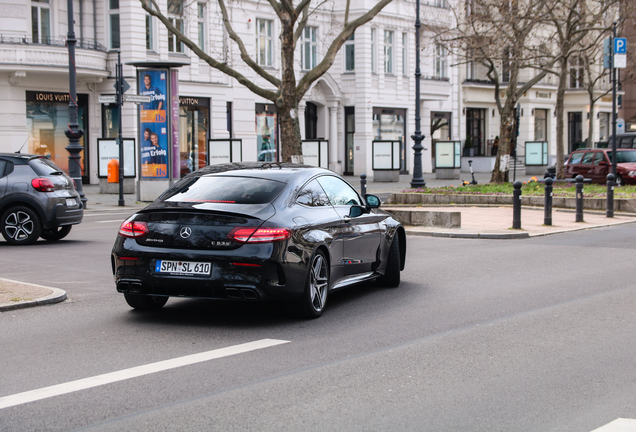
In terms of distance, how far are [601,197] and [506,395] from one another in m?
18.4

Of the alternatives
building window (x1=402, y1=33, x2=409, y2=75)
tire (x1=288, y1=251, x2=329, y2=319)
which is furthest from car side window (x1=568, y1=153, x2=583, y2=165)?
tire (x1=288, y1=251, x2=329, y2=319)

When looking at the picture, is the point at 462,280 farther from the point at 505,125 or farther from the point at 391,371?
the point at 505,125

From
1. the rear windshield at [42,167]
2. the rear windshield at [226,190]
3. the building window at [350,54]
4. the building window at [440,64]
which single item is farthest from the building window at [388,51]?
the rear windshield at [226,190]

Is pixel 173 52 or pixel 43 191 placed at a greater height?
pixel 173 52

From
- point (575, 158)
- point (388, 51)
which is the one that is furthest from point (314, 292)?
point (388, 51)

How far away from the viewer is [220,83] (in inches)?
1554

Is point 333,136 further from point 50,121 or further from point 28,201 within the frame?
point 28,201

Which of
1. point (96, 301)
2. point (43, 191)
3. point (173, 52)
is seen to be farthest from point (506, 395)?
point (173, 52)

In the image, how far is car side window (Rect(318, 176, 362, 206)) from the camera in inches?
351

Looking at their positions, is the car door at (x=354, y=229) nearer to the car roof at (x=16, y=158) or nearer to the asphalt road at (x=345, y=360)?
the asphalt road at (x=345, y=360)

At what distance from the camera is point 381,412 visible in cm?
498

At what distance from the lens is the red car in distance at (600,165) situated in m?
30.5

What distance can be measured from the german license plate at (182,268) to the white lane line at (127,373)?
88 cm

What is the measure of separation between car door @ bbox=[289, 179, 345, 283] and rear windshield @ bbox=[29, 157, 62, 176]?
7.79m
